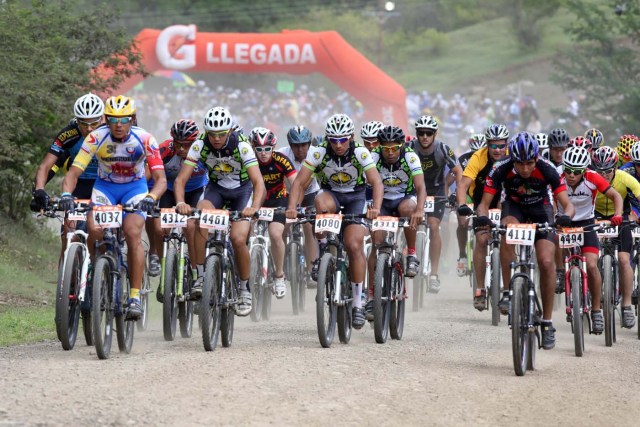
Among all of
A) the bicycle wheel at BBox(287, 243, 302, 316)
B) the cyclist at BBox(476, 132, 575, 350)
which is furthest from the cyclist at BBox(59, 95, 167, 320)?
the bicycle wheel at BBox(287, 243, 302, 316)

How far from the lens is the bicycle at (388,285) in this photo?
13094 millimetres

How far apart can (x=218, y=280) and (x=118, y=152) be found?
150 cm

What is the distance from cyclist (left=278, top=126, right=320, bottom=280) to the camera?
16.5 metres

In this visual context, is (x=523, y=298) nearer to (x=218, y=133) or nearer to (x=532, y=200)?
(x=532, y=200)

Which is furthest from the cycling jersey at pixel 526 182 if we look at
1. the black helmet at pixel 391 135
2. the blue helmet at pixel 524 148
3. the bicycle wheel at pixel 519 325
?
the black helmet at pixel 391 135

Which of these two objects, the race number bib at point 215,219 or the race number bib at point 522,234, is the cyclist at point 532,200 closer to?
the race number bib at point 522,234

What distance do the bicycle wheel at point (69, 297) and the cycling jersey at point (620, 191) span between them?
6.64 metres

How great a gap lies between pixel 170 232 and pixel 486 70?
207 ft

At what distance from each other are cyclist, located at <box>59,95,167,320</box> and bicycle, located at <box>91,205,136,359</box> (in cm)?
11

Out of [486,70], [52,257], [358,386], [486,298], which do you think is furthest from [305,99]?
[358,386]

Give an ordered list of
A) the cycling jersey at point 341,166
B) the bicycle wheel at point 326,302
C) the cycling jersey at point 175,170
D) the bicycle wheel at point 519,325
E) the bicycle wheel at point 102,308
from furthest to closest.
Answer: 1. the cycling jersey at point 175,170
2. the cycling jersey at point 341,166
3. the bicycle wheel at point 326,302
4. the bicycle wheel at point 519,325
5. the bicycle wheel at point 102,308

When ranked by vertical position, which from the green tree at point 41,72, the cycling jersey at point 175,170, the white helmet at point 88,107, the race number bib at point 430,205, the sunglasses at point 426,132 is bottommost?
the race number bib at point 430,205

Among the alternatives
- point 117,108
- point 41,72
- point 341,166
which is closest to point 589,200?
point 341,166

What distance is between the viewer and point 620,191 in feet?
49.6
